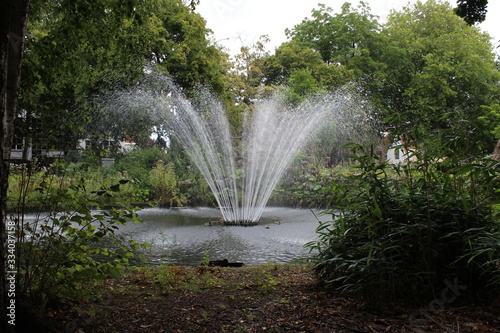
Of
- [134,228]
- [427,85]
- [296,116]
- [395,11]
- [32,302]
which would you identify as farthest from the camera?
[395,11]

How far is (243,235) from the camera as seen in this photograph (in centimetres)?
775

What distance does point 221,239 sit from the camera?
7254mm

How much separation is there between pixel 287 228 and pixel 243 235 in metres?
1.38

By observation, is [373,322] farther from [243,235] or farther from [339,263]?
[243,235]

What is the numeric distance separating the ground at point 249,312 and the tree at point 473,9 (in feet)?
10.4

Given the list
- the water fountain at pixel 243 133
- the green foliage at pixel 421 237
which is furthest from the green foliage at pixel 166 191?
the green foliage at pixel 421 237

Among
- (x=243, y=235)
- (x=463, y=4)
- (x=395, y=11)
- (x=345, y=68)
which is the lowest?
(x=243, y=235)

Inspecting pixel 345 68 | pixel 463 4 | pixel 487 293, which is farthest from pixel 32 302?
pixel 345 68

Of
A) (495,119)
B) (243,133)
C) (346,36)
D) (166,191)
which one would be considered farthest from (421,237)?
(346,36)

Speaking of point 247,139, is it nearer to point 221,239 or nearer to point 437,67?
point 221,239

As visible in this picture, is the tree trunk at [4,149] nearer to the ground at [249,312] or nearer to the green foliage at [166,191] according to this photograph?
the ground at [249,312]

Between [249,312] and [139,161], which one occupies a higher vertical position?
[139,161]

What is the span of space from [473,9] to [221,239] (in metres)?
5.54

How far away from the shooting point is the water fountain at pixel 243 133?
14.4 metres
